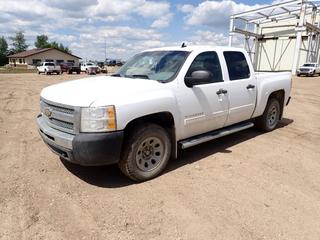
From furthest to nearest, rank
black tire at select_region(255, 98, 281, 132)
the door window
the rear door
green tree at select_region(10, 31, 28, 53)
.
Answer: green tree at select_region(10, 31, 28, 53), black tire at select_region(255, 98, 281, 132), the rear door, the door window

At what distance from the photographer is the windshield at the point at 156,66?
4391mm

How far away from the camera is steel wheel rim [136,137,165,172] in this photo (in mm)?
3955

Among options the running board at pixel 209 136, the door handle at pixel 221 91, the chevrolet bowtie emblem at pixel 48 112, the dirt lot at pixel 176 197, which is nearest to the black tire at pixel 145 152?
the dirt lot at pixel 176 197

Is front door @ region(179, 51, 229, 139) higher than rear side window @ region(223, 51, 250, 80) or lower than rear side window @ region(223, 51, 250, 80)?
lower

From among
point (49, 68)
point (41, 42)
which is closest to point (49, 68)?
point (49, 68)

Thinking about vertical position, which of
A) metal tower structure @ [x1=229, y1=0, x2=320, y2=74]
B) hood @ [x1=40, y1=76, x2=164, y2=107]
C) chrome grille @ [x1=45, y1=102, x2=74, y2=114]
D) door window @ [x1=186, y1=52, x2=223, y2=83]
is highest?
metal tower structure @ [x1=229, y1=0, x2=320, y2=74]

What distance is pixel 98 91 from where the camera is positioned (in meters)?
3.68

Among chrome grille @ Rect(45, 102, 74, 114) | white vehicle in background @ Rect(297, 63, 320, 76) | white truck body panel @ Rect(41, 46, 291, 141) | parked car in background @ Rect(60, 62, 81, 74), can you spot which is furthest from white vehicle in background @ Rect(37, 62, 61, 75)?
chrome grille @ Rect(45, 102, 74, 114)

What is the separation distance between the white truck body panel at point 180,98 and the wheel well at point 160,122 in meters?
0.07

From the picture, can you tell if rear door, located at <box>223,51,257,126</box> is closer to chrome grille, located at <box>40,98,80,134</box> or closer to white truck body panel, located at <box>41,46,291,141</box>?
white truck body panel, located at <box>41,46,291,141</box>

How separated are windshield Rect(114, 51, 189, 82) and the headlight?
114 cm

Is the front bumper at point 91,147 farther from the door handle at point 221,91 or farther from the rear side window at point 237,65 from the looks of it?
the rear side window at point 237,65

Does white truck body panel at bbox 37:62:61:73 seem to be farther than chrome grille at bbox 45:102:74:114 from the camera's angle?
Yes

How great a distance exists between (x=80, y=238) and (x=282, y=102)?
5.89 m
